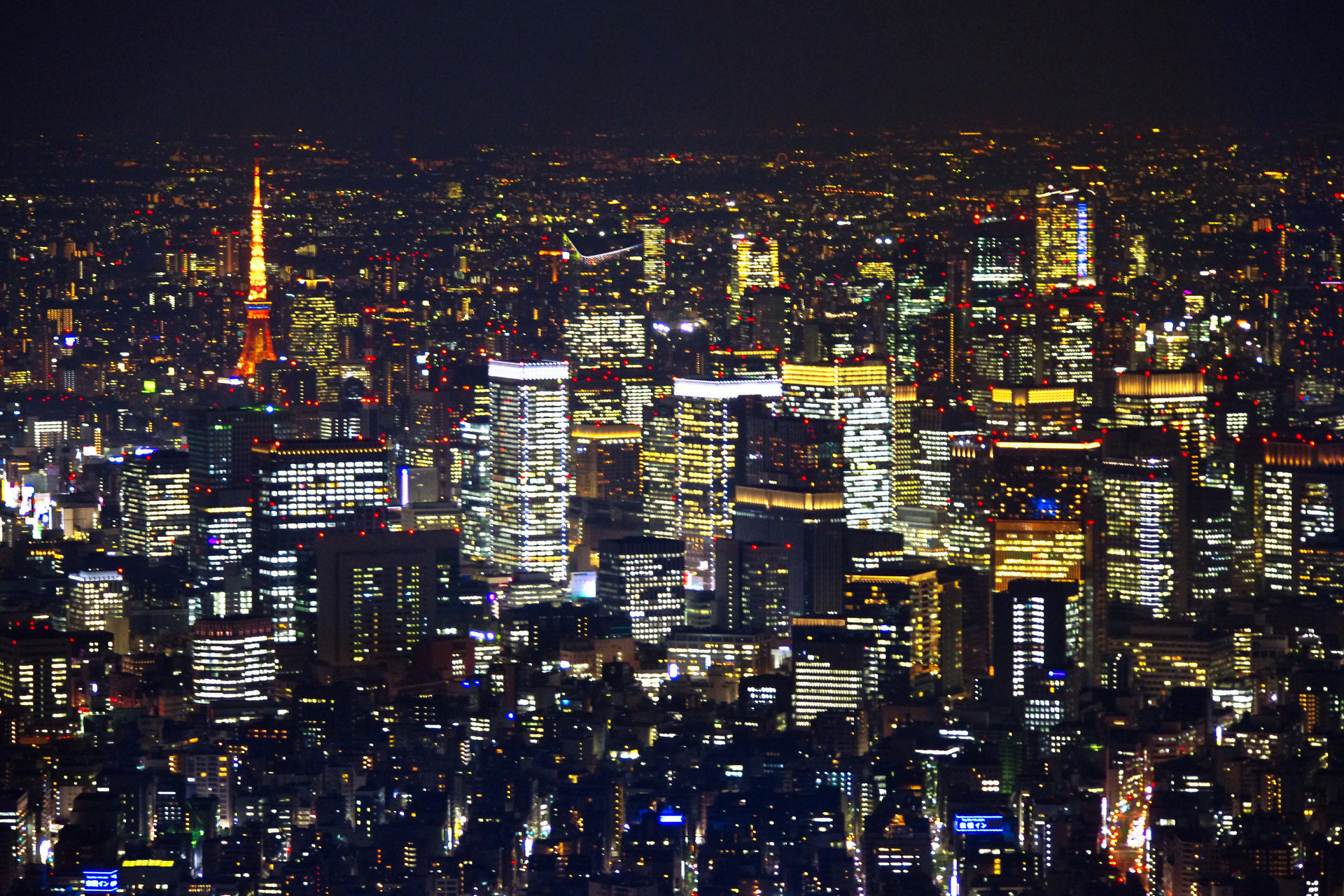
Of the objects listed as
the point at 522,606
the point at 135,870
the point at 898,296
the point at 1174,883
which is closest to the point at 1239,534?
the point at 898,296

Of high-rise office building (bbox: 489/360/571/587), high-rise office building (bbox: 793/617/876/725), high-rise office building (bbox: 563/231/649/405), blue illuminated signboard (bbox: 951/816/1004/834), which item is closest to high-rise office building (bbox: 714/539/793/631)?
high-rise office building (bbox: 793/617/876/725)

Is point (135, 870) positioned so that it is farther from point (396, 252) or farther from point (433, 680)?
point (396, 252)

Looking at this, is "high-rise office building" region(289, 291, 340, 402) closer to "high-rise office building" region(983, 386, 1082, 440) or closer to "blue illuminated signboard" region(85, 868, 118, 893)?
"high-rise office building" region(983, 386, 1082, 440)

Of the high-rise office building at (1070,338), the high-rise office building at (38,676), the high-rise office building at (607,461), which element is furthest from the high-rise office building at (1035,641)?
the high-rise office building at (38,676)

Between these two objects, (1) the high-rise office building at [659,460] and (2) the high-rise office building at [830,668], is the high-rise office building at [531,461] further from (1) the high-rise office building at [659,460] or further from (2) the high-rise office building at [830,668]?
(2) the high-rise office building at [830,668]

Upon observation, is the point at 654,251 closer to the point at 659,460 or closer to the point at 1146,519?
the point at 659,460
